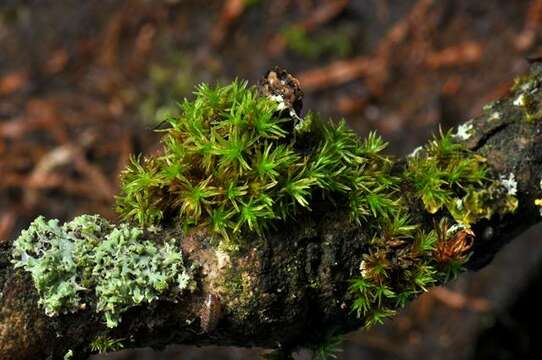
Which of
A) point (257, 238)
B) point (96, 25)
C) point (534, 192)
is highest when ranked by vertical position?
point (96, 25)

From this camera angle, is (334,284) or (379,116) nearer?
(334,284)

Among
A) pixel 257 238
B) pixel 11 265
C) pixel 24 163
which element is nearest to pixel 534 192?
pixel 257 238

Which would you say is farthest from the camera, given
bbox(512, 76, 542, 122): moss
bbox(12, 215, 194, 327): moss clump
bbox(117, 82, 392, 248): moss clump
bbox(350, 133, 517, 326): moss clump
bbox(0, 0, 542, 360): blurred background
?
bbox(0, 0, 542, 360): blurred background

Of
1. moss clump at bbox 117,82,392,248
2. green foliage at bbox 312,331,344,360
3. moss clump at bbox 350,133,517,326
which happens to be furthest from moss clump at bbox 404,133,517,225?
green foliage at bbox 312,331,344,360

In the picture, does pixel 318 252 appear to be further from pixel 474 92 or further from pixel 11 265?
pixel 474 92

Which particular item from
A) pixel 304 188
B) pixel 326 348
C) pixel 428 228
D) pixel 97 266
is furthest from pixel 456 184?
pixel 97 266

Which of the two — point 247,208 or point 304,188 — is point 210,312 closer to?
point 247,208

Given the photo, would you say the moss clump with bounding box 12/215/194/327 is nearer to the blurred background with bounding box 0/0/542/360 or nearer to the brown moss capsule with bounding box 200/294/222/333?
the brown moss capsule with bounding box 200/294/222/333

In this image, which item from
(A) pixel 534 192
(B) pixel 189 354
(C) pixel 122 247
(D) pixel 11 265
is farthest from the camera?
(B) pixel 189 354
